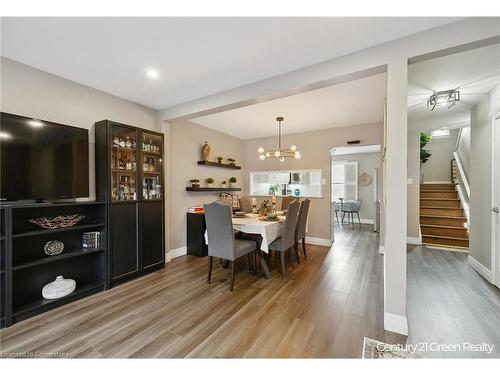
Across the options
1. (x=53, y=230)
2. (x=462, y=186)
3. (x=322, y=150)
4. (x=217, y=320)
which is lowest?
(x=217, y=320)

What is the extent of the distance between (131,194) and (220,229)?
1.43m

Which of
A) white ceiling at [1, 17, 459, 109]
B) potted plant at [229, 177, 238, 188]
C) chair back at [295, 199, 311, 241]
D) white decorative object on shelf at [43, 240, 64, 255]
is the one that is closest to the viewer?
white ceiling at [1, 17, 459, 109]

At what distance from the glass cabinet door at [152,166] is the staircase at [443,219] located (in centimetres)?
558

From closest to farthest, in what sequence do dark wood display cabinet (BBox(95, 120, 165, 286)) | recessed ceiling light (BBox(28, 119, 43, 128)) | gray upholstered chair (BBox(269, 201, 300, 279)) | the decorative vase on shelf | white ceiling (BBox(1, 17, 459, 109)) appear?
white ceiling (BBox(1, 17, 459, 109)) < recessed ceiling light (BBox(28, 119, 43, 128)) < dark wood display cabinet (BBox(95, 120, 165, 286)) < gray upholstered chair (BBox(269, 201, 300, 279)) < the decorative vase on shelf

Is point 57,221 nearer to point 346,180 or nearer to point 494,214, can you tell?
point 494,214

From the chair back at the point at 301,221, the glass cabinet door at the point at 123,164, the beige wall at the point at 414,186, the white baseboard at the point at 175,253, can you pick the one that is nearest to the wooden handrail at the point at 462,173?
the beige wall at the point at 414,186

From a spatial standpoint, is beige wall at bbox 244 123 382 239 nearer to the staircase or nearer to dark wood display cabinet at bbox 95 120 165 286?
the staircase

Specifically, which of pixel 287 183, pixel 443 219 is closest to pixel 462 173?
pixel 443 219

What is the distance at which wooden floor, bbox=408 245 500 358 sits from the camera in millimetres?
1710

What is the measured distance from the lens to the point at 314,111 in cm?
364

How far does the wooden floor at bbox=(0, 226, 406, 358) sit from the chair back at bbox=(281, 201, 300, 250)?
486 millimetres

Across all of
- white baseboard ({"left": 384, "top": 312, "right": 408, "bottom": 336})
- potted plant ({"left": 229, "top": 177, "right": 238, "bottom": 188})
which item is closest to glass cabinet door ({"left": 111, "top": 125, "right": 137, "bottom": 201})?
potted plant ({"left": 229, "top": 177, "right": 238, "bottom": 188})
